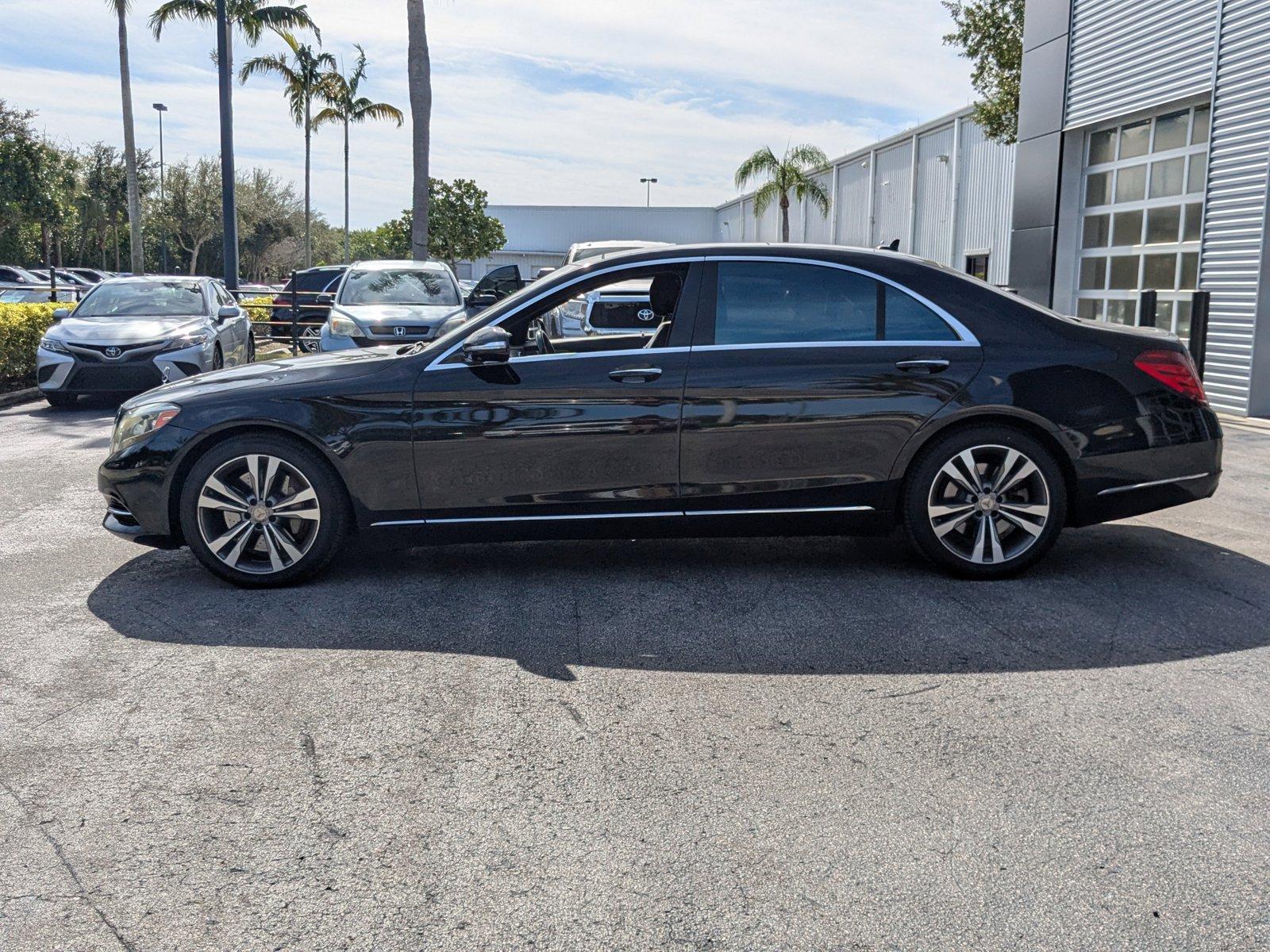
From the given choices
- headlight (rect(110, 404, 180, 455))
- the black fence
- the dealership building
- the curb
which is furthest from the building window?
the curb

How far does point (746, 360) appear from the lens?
5527 millimetres

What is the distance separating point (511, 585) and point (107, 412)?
9681 millimetres

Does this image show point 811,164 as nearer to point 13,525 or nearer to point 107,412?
point 107,412

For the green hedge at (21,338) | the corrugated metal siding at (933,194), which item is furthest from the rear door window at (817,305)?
the corrugated metal siding at (933,194)

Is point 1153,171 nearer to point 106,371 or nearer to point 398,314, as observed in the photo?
point 398,314

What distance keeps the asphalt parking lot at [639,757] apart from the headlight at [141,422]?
2.29ft

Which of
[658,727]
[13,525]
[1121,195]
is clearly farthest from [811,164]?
[658,727]

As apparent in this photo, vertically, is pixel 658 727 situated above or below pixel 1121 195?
below

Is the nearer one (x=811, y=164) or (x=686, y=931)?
(x=686, y=931)

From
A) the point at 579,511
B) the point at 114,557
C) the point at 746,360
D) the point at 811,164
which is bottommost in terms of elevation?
the point at 114,557

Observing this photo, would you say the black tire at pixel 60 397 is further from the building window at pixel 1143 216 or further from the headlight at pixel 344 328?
the building window at pixel 1143 216

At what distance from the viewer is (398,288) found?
48.8 feet

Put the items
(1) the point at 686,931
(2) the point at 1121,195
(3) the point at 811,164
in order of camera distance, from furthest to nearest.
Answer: (3) the point at 811,164, (2) the point at 1121,195, (1) the point at 686,931

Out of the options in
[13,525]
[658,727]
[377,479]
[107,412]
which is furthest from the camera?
[107,412]
